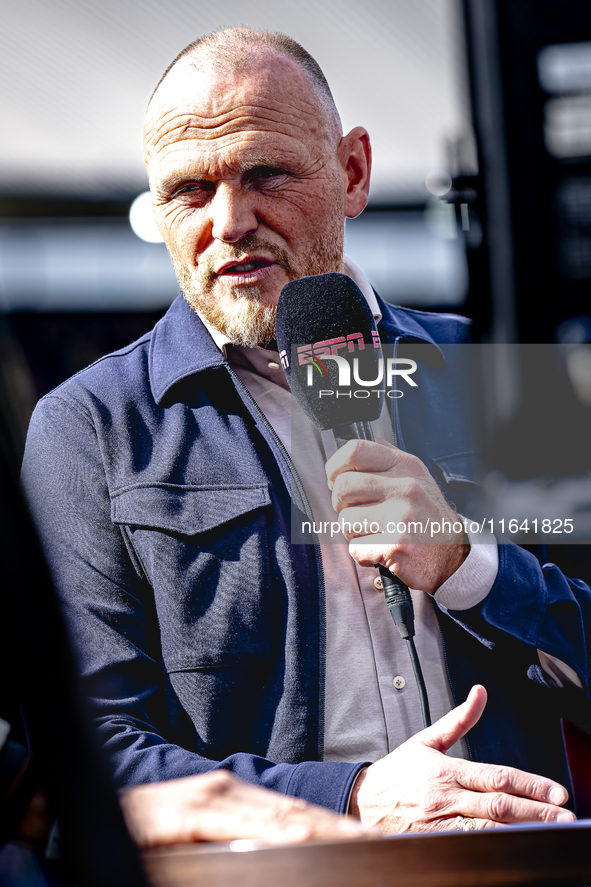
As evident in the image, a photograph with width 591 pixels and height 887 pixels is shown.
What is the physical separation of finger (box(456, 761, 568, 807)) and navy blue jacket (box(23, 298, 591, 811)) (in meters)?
0.04

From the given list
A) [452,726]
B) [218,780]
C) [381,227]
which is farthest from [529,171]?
[218,780]

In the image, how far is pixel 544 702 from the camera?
3.40 feet

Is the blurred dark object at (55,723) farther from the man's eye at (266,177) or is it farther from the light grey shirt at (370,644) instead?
the man's eye at (266,177)

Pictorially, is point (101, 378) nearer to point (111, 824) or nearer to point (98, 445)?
point (98, 445)

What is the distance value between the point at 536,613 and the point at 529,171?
794 millimetres

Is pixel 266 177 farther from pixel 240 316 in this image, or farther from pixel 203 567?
pixel 203 567

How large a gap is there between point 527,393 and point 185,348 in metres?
0.53

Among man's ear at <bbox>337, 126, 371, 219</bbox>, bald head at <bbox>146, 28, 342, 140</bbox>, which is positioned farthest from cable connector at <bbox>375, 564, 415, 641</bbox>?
bald head at <bbox>146, 28, 342, 140</bbox>

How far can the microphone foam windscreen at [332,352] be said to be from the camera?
0.94m

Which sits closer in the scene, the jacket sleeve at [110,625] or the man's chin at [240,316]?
the jacket sleeve at [110,625]

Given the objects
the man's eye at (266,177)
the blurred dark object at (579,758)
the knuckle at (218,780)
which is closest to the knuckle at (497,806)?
the blurred dark object at (579,758)

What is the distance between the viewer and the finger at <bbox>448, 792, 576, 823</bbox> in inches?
35.5

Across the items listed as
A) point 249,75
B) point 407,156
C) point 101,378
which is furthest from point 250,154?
point 101,378

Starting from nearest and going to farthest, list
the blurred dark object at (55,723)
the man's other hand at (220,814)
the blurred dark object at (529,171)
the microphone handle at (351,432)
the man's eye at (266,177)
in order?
1. the blurred dark object at (55,723)
2. the man's other hand at (220,814)
3. the microphone handle at (351,432)
4. the man's eye at (266,177)
5. the blurred dark object at (529,171)
